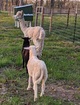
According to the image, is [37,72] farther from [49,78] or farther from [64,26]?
[64,26]

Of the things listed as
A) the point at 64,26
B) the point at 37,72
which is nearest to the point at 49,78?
the point at 37,72

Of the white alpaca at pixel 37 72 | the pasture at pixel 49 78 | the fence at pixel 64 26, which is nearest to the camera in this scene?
the white alpaca at pixel 37 72

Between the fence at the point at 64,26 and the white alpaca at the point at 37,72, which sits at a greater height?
the white alpaca at the point at 37,72

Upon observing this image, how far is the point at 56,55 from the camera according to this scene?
8.88 metres

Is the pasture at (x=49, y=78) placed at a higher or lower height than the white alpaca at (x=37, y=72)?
lower

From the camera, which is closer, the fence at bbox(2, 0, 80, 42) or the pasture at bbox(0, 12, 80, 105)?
the pasture at bbox(0, 12, 80, 105)

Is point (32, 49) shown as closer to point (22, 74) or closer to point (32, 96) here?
Result: point (32, 96)

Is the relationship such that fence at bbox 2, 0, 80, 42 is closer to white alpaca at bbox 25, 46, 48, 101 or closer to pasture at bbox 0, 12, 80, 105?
pasture at bbox 0, 12, 80, 105

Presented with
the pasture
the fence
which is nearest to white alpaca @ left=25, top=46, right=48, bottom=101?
the pasture

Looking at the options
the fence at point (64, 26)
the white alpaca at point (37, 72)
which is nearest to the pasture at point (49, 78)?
the white alpaca at point (37, 72)

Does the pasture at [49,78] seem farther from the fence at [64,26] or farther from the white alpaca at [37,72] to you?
the fence at [64,26]

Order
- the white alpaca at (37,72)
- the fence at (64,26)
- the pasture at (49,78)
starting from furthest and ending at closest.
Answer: the fence at (64,26) → the pasture at (49,78) → the white alpaca at (37,72)

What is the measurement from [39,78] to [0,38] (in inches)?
280

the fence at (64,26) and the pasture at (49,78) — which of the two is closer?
the pasture at (49,78)
